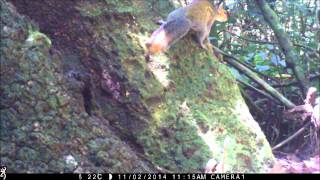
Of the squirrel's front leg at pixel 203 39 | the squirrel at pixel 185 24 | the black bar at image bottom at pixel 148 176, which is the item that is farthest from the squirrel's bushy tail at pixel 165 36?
the black bar at image bottom at pixel 148 176

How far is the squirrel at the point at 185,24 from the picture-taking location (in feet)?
8.24

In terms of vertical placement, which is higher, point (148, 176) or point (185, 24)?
point (185, 24)

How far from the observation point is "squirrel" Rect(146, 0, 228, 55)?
2.51 m

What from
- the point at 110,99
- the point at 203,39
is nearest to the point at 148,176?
the point at 110,99

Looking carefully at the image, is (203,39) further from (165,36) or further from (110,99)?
(110,99)

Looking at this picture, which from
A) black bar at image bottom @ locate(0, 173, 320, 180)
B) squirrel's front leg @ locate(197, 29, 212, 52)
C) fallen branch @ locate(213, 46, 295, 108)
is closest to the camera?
black bar at image bottom @ locate(0, 173, 320, 180)

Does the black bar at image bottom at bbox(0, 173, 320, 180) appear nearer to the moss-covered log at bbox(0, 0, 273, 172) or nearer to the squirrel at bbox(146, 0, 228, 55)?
the moss-covered log at bbox(0, 0, 273, 172)

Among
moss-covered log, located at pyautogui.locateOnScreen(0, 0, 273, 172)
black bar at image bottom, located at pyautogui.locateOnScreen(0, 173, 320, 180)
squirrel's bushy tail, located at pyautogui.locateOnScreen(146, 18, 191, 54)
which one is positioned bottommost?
black bar at image bottom, located at pyautogui.locateOnScreen(0, 173, 320, 180)

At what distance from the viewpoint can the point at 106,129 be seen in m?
2.12

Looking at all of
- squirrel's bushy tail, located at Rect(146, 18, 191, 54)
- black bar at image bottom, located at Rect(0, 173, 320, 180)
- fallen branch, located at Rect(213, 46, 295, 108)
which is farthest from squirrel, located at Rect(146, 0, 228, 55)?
black bar at image bottom, located at Rect(0, 173, 320, 180)

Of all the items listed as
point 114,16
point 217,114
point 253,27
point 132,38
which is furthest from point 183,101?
point 253,27

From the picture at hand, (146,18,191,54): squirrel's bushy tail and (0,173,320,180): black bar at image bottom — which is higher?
(146,18,191,54): squirrel's bushy tail

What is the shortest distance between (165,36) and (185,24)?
0.36m

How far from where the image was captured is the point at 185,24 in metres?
2.85
